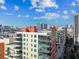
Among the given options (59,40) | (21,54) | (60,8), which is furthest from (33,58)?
(60,8)

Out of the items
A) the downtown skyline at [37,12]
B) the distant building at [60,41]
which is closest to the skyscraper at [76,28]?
the downtown skyline at [37,12]

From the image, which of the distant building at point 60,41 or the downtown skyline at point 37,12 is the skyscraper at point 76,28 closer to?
the downtown skyline at point 37,12

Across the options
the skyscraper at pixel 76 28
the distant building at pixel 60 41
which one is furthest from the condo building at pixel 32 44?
the skyscraper at pixel 76 28

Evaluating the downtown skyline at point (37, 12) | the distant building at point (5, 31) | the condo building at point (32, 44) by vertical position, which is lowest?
the condo building at point (32, 44)

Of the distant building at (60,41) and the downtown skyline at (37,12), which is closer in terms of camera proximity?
the downtown skyline at (37,12)

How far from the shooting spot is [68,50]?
346 cm

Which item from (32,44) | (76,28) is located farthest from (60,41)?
(32,44)

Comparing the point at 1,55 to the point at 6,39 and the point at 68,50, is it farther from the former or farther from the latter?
the point at 68,50

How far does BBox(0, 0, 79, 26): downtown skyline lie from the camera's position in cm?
316

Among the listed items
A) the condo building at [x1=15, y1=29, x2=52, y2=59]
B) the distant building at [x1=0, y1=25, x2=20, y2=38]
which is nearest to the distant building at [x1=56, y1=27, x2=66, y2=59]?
the condo building at [x1=15, y1=29, x2=52, y2=59]

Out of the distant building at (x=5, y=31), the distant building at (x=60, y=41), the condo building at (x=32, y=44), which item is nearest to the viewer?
the distant building at (x=5, y=31)

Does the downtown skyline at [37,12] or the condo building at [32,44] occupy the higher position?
the downtown skyline at [37,12]

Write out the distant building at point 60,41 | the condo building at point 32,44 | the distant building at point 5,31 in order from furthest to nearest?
the distant building at point 60,41
the condo building at point 32,44
the distant building at point 5,31

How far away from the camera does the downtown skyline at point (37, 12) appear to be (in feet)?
10.4
